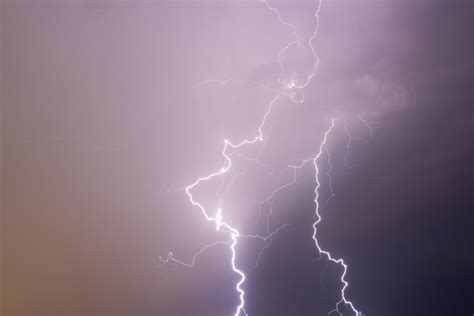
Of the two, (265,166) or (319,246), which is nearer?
(265,166)

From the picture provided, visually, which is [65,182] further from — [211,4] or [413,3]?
[413,3]

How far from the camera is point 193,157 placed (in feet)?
15.7

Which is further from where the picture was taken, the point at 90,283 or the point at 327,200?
the point at 327,200

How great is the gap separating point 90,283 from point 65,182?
4.25 ft

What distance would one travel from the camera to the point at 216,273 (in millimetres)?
4789

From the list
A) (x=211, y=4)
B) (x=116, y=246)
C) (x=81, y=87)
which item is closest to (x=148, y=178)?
(x=116, y=246)

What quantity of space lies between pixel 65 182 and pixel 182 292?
2.02 metres

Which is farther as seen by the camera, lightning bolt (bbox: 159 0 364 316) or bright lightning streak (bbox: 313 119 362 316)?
bright lightning streak (bbox: 313 119 362 316)

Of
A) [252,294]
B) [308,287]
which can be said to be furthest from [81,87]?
[308,287]

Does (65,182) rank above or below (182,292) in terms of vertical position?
above

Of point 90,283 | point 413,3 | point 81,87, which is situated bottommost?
point 90,283

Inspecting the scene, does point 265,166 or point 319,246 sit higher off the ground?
point 265,166

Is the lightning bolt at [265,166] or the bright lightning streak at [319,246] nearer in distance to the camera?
the lightning bolt at [265,166]

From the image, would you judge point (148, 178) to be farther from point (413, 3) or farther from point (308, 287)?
point (413, 3)
